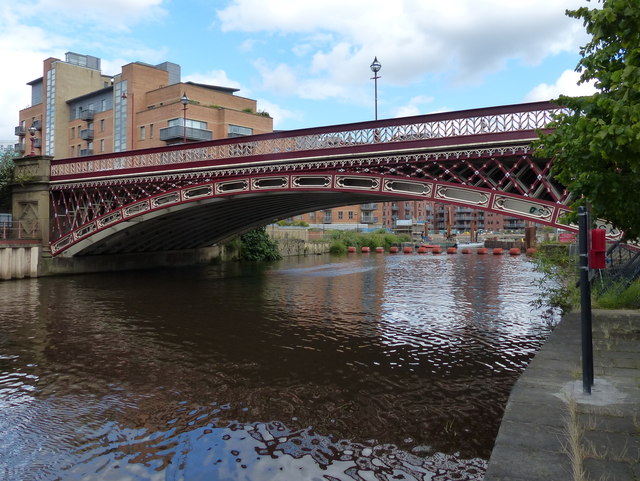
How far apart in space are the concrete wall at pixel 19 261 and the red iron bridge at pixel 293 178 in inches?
40.2

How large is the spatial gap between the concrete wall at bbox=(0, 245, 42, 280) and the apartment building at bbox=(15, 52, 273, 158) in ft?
76.8

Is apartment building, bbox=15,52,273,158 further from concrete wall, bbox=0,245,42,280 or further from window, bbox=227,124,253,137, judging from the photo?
concrete wall, bbox=0,245,42,280

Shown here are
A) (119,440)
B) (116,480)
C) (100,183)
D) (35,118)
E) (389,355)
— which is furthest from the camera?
(35,118)

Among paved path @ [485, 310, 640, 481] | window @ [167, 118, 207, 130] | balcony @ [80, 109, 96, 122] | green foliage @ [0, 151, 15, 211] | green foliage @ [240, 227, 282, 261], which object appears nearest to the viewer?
paved path @ [485, 310, 640, 481]

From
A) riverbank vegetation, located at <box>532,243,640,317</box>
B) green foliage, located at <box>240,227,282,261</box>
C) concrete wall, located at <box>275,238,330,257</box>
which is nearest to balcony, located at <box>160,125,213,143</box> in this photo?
green foliage, located at <box>240,227,282,261</box>

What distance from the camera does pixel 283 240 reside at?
49.9 metres

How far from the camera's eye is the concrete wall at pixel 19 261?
86.1 feet

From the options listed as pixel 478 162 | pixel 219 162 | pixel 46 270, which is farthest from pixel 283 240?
pixel 478 162

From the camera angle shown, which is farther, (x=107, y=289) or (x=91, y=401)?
(x=107, y=289)

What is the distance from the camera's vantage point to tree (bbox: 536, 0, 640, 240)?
14.3ft

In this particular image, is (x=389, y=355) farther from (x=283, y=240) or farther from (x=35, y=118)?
(x=35, y=118)

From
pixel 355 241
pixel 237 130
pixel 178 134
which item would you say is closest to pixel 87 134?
pixel 178 134

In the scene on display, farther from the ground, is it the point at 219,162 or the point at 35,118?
the point at 35,118

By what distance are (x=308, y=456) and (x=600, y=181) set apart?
16.2ft
